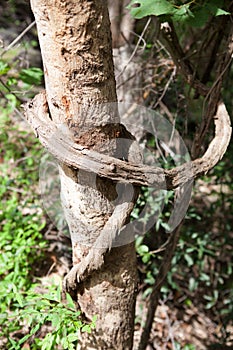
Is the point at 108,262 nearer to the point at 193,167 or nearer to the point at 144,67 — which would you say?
the point at 193,167

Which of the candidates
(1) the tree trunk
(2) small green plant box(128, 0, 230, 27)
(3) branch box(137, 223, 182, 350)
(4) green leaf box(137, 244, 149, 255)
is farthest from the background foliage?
(1) the tree trunk

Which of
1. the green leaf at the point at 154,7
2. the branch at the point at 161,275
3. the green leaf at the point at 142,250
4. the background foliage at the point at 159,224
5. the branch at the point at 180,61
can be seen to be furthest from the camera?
the green leaf at the point at 142,250

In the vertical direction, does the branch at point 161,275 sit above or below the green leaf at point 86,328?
below

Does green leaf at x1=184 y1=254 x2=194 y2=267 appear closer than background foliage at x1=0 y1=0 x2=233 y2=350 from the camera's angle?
No

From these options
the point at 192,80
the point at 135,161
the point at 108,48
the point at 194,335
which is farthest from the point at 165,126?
the point at 194,335

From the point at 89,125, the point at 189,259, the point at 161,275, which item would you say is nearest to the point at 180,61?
the point at 89,125

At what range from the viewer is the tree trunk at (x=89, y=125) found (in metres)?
0.81

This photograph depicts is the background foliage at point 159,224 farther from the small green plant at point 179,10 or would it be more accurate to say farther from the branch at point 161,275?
the small green plant at point 179,10

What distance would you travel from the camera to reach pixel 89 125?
2.95 ft

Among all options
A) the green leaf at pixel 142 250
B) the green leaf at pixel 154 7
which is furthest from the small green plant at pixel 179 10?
the green leaf at pixel 142 250

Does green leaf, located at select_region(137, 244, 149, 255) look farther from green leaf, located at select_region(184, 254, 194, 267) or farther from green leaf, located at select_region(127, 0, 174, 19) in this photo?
green leaf, located at select_region(127, 0, 174, 19)

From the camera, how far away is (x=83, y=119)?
0.89 meters

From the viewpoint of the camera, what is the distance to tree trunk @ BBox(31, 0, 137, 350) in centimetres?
81

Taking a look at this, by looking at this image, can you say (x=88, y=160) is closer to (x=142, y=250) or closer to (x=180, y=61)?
(x=180, y=61)
